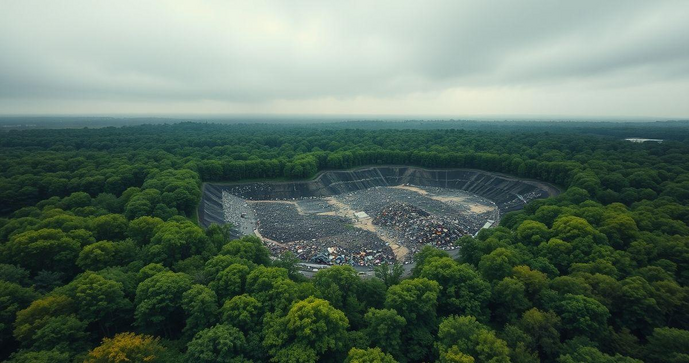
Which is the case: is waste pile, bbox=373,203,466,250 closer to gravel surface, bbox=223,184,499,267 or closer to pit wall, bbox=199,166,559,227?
gravel surface, bbox=223,184,499,267

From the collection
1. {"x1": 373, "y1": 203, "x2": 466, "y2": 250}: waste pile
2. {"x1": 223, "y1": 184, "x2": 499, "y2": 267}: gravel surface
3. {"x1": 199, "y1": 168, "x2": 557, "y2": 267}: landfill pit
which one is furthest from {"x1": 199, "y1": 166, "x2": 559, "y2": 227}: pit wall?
{"x1": 373, "y1": 203, "x2": 466, "y2": 250}: waste pile

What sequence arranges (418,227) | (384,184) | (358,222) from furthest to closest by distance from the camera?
(384,184), (358,222), (418,227)

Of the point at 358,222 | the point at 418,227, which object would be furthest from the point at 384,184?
the point at 418,227

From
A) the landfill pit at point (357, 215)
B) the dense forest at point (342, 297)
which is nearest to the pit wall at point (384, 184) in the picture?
the landfill pit at point (357, 215)

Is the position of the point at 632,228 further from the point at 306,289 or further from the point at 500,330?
the point at 306,289

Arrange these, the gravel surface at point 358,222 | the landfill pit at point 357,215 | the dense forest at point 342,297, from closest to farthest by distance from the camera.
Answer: the dense forest at point 342,297
the gravel surface at point 358,222
the landfill pit at point 357,215

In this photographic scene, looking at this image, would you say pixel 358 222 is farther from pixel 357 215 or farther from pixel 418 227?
pixel 418 227

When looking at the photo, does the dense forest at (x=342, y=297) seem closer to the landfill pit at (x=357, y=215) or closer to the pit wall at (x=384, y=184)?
the landfill pit at (x=357, y=215)

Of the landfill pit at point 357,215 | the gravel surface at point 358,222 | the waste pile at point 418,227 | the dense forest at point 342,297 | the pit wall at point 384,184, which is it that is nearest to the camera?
the dense forest at point 342,297
